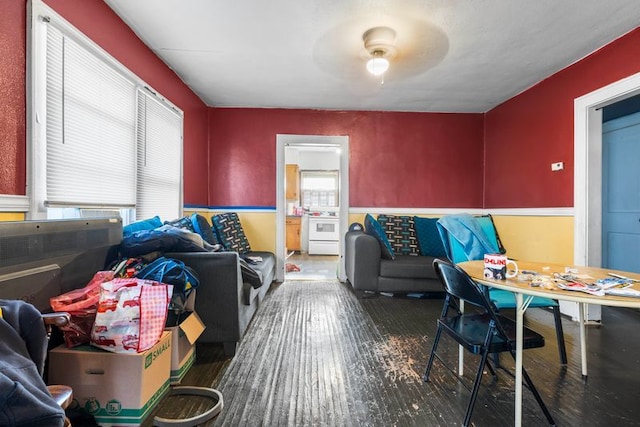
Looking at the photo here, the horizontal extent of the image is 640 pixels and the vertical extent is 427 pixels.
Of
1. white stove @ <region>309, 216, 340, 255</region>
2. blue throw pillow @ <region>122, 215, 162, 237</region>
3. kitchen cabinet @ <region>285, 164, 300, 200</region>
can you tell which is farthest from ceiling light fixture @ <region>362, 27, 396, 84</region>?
kitchen cabinet @ <region>285, 164, 300, 200</region>

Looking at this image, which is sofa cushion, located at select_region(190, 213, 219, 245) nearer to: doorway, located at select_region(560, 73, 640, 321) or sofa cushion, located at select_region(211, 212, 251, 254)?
sofa cushion, located at select_region(211, 212, 251, 254)

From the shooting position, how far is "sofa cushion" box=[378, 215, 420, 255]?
13.3 feet

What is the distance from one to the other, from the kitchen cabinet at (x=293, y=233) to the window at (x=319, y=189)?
0.64 metres

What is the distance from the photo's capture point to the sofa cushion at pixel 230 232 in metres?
3.58

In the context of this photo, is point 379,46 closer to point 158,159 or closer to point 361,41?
point 361,41

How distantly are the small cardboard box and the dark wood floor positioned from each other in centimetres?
7

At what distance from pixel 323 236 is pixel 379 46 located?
4785 mm

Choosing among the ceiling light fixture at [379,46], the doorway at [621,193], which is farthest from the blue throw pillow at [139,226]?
the doorway at [621,193]

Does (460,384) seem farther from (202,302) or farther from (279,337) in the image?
(202,302)

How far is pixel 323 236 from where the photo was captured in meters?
6.85

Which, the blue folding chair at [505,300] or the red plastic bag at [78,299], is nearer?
the red plastic bag at [78,299]

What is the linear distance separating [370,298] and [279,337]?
4.70ft

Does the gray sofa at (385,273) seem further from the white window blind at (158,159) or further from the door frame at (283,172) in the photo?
the white window blind at (158,159)

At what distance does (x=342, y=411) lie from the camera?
1566mm
